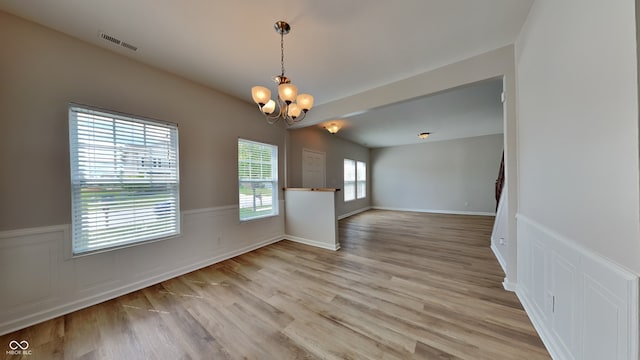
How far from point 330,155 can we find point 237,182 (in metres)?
3.23

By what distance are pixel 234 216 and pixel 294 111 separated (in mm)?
2132

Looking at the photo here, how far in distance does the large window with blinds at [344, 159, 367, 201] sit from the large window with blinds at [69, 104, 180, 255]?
16.7ft

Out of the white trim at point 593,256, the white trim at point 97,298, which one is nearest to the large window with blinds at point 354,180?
the white trim at point 97,298

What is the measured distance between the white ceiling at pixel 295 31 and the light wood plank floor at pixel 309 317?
2.64 metres

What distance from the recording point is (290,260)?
3.08 meters

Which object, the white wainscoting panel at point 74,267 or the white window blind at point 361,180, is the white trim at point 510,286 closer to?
the white wainscoting panel at point 74,267

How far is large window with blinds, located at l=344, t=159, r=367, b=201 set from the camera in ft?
22.7

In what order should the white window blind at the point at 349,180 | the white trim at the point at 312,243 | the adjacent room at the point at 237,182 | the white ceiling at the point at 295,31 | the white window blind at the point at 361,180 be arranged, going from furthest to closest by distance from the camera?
1. the white window blind at the point at 361,180
2. the white window blind at the point at 349,180
3. the white trim at the point at 312,243
4. the white ceiling at the point at 295,31
5. the adjacent room at the point at 237,182

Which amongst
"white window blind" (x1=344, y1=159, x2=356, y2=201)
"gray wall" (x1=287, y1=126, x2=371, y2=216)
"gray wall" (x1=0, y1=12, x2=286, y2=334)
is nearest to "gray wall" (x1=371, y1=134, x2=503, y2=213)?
"gray wall" (x1=287, y1=126, x2=371, y2=216)

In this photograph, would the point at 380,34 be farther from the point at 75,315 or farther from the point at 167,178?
the point at 75,315

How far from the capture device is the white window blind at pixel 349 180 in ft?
22.5

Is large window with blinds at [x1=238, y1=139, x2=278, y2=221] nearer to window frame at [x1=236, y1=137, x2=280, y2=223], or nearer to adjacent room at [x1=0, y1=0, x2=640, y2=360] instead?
window frame at [x1=236, y1=137, x2=280, y2=223]

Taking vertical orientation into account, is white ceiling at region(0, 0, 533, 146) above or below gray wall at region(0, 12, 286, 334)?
above

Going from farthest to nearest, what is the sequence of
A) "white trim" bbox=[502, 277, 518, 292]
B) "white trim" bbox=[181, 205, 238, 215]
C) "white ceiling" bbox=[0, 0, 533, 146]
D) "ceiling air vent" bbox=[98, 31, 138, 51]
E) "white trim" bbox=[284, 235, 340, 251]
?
1. "white trim" bbox=[284, 235, 340, 251]
2. "white trim" bbox=[181, 205, 238, 215]
3. "white trim" bbox=[502, 277, 518, 292]
4. "ceiling air vent" bbox=[98, 31, 138, 51]
5. "white ceiling" bbox=[0, 0, 533, 146]
